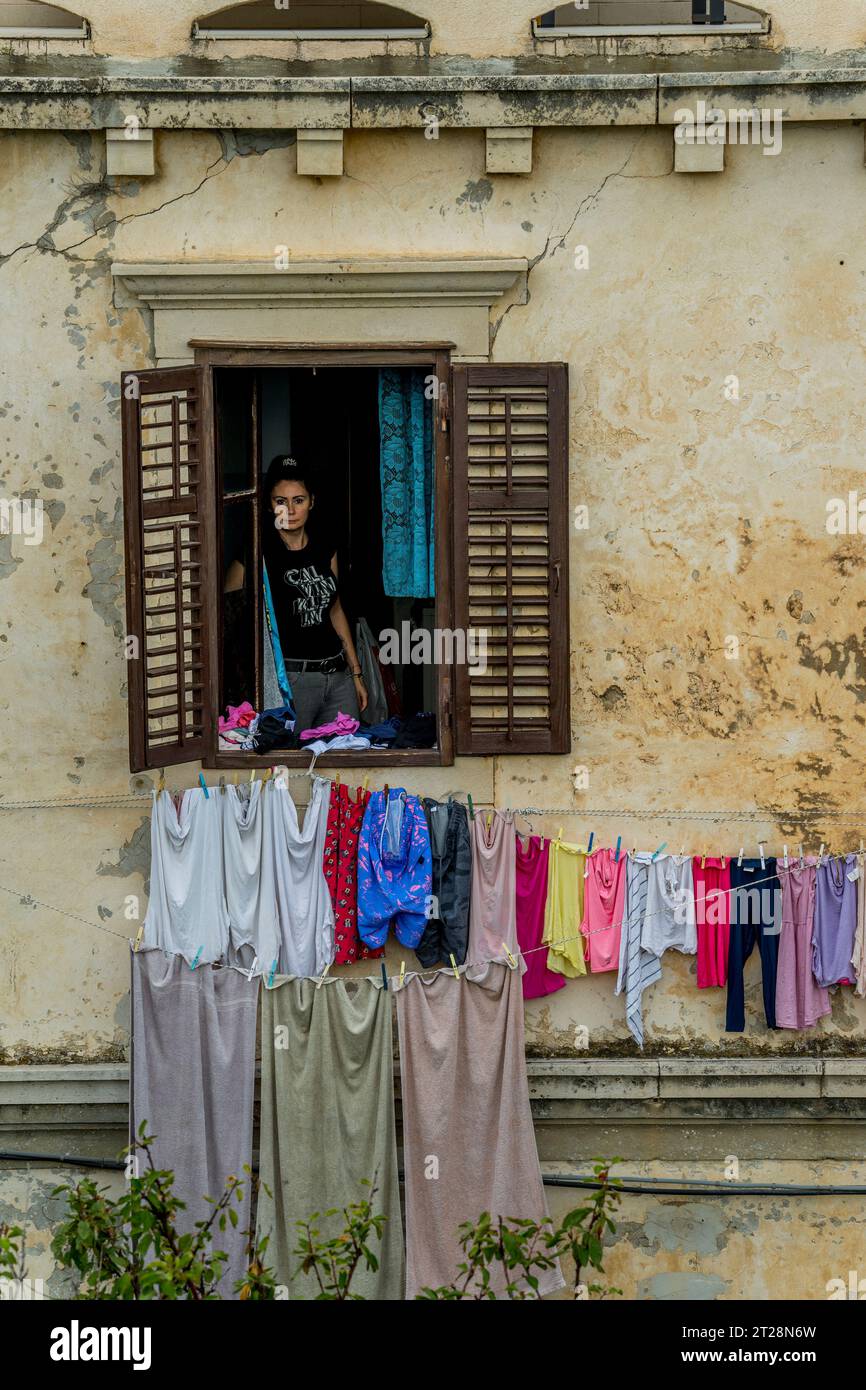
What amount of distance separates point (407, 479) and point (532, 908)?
7.78 ft

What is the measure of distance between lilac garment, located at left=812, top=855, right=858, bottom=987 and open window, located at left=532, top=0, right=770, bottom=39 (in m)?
4.24

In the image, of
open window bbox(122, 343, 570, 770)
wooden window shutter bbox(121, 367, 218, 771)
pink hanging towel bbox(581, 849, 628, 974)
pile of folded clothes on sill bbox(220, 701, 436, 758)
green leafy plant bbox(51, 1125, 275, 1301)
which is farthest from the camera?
pile of folded clothes on sill bbox(220, 701, 436, 758)

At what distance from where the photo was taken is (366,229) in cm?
878

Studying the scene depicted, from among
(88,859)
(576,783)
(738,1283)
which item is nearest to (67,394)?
(88,859)

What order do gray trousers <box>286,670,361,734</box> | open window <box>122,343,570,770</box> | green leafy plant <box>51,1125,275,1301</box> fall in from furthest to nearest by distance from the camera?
gray trousers <box>286,670,361,734</box> → open window <box>122,343,570,770</box> → green leafy plant <box>51,1125,275,1301</box>

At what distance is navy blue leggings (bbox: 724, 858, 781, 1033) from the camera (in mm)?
8930

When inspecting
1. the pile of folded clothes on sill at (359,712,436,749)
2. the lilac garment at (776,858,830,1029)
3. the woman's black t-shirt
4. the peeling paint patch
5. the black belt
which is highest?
the woman's black t-shirt

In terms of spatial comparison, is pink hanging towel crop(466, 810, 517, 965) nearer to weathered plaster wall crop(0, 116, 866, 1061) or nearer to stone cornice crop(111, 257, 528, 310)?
weathered plaster wall crop(0, 116, 866, 1061)

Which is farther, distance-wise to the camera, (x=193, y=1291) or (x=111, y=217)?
(x=111, y=217)

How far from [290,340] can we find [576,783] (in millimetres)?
2678

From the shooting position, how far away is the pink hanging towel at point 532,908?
891 cm

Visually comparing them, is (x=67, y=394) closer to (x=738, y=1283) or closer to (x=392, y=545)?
(x=392, y=545)

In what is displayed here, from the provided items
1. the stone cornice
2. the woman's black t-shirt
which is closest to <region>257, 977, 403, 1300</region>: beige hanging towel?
the woman's black t-shirt

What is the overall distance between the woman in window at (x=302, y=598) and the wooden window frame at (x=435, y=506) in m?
0.77
